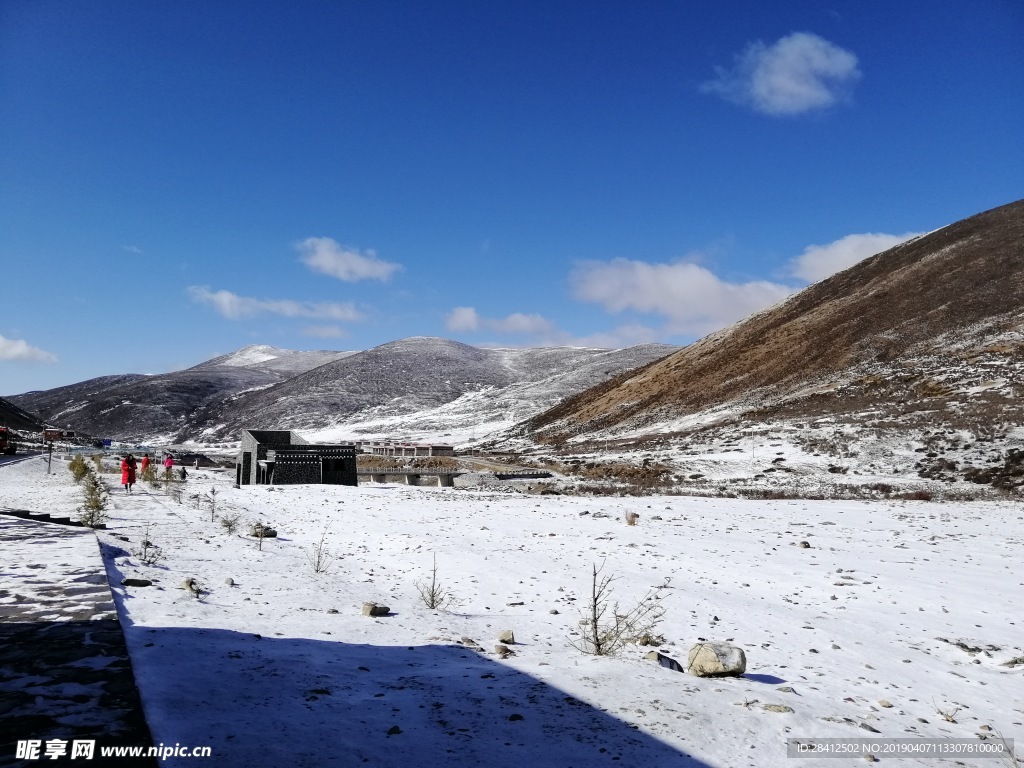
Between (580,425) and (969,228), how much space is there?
48850 mm

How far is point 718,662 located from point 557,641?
183cm

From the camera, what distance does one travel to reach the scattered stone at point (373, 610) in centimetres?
758

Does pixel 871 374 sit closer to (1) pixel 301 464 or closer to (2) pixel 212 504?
(1) pixel 301 464

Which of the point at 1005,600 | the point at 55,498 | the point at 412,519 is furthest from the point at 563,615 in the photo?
the point at 55,498

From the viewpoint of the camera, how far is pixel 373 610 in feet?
24.9

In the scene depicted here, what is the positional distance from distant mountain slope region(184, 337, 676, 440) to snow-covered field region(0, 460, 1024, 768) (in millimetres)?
78341

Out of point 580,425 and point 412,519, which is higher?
point 580,425

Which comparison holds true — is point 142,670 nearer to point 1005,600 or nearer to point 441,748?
point 441,748

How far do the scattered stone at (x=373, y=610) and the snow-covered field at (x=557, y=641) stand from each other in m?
0.14

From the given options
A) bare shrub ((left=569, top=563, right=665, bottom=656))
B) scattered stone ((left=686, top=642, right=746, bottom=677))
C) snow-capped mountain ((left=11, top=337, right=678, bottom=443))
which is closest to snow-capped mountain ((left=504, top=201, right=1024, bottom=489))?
bare shrub ((left=569, top=563, right=665, bottom=656))

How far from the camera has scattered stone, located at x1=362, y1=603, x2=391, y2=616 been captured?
7582 millimetres

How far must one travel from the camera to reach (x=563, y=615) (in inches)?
335

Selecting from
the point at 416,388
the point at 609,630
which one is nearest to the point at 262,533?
the point at 609,630

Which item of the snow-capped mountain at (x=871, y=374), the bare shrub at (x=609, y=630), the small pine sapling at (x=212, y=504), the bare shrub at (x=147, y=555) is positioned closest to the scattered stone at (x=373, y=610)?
the bare shrub at (x=609, y=630)
